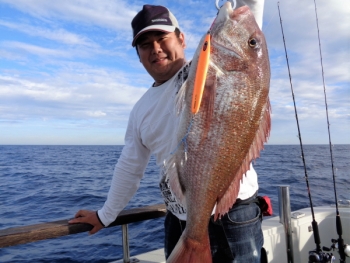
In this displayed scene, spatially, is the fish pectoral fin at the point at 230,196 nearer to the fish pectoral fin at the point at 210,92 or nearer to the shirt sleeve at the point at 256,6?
the fish pectoral fin at the point at 210,92

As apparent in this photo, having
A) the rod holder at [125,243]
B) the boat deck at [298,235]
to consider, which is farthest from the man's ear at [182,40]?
the boat deck at [298,235]

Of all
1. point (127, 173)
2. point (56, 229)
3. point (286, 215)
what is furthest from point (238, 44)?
point (286, 215)

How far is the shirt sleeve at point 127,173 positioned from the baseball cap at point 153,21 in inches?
25.3

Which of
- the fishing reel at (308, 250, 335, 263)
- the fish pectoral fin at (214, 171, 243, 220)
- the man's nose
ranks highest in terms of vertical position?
the man's nose

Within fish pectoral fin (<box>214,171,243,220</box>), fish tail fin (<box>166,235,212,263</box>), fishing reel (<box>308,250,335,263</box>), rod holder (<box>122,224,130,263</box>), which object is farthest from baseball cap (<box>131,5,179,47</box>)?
fishing reel (<box>308,250,335,263</box>)

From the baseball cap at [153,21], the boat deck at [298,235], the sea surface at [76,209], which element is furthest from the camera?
the sea surface at [76,209]

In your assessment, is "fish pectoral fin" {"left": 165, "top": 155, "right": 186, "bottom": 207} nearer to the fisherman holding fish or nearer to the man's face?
the fisherman holding fish

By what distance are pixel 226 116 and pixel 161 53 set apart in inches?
30.6

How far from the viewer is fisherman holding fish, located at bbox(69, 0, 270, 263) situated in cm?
137

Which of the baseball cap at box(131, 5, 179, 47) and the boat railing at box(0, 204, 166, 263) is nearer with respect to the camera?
the baseball cap at box(131, 5, 179, 47)

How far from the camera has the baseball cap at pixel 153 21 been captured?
182 centimetres

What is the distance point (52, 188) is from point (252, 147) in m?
14.1

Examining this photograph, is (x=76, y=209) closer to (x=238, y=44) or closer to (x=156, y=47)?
(x=156, y=47)

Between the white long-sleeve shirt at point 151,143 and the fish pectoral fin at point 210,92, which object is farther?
the white long-sleeve shirt at point 151,143
